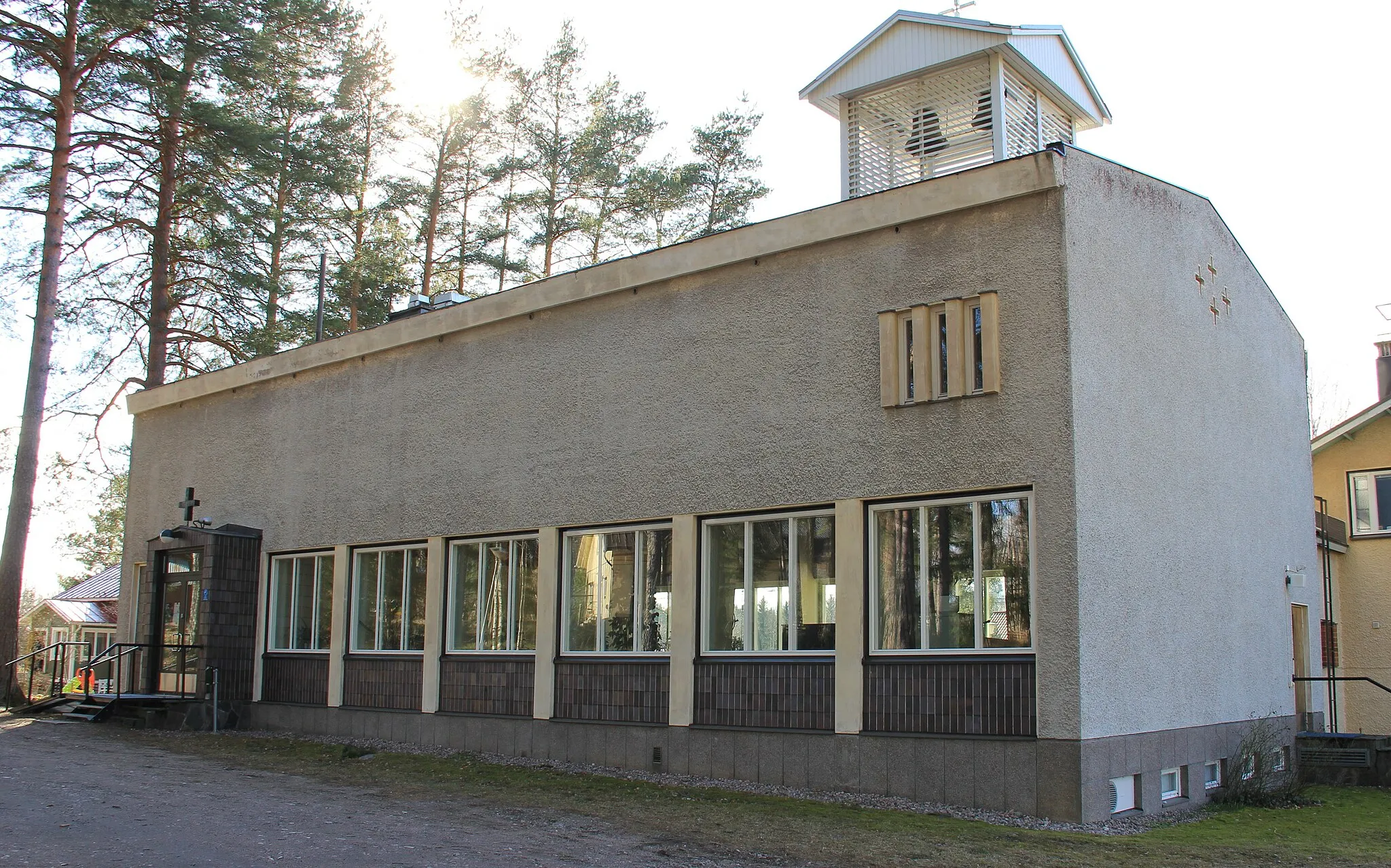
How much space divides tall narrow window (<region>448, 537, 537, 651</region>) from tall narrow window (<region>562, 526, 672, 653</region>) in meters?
0.70

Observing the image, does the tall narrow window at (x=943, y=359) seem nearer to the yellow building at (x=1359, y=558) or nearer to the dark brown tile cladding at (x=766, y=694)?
the dark brown tile cladding at (x=766, y=694)

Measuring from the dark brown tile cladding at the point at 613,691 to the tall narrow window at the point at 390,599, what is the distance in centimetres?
272

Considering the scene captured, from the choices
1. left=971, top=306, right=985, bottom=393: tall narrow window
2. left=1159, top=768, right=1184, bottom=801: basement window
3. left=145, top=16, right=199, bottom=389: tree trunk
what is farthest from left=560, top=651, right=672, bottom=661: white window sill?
left=145, top=16, right=199, bottom=389: tree trunk

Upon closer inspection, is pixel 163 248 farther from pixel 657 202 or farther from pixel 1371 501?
pixel 1371 501

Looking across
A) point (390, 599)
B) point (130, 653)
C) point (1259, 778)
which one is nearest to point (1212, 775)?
point (1259, 778)

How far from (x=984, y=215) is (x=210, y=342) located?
21.3 m

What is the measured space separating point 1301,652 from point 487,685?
11.0 meters

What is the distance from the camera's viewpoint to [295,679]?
1741 centimetres

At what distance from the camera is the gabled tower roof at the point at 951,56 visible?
13328mm

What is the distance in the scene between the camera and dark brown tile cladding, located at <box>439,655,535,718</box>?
46.9 feet

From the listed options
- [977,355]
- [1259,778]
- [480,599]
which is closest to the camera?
[977,355]

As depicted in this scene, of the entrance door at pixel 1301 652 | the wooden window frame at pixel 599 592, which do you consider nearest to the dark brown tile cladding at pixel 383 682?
the wooden window frame at pixel 599 592

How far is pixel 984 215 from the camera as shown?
10.9m

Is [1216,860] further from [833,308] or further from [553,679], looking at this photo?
[553,679]
